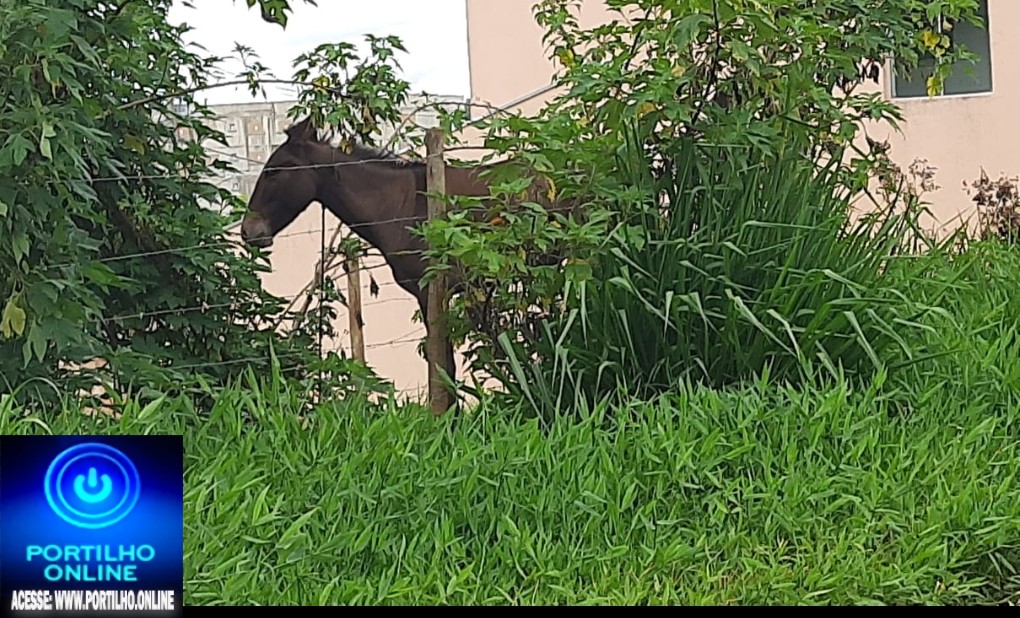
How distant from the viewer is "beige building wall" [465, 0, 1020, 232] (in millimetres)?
10703

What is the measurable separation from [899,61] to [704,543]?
125 inches

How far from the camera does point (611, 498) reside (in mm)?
3648

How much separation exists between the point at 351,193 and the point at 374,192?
18cm

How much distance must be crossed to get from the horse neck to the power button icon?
335 centimetres

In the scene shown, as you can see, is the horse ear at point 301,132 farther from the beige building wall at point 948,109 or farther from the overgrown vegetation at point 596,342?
the beige building wall at point 948,109

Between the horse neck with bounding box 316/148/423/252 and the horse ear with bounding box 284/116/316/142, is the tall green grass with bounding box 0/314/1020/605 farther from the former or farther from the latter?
the horse ear with bounding box 284/116/316/142

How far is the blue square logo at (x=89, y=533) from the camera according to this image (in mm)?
2709

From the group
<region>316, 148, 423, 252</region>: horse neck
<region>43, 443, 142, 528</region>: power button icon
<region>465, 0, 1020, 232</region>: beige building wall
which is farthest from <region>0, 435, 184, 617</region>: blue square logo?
<region>465, 0, 1020, 232</region>: beige building wall

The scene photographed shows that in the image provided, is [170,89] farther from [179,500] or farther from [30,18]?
[179,500]

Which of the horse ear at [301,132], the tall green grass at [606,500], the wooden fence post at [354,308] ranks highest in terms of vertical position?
the horse ear at [301,132]

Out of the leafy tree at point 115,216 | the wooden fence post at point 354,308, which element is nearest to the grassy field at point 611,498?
the leafy tree at point 115,216

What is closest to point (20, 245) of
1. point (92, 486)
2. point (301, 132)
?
point (92, 486)

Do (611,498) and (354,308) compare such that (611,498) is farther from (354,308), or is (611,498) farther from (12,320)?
(354,308)

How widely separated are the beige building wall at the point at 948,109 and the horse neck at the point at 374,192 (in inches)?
165
